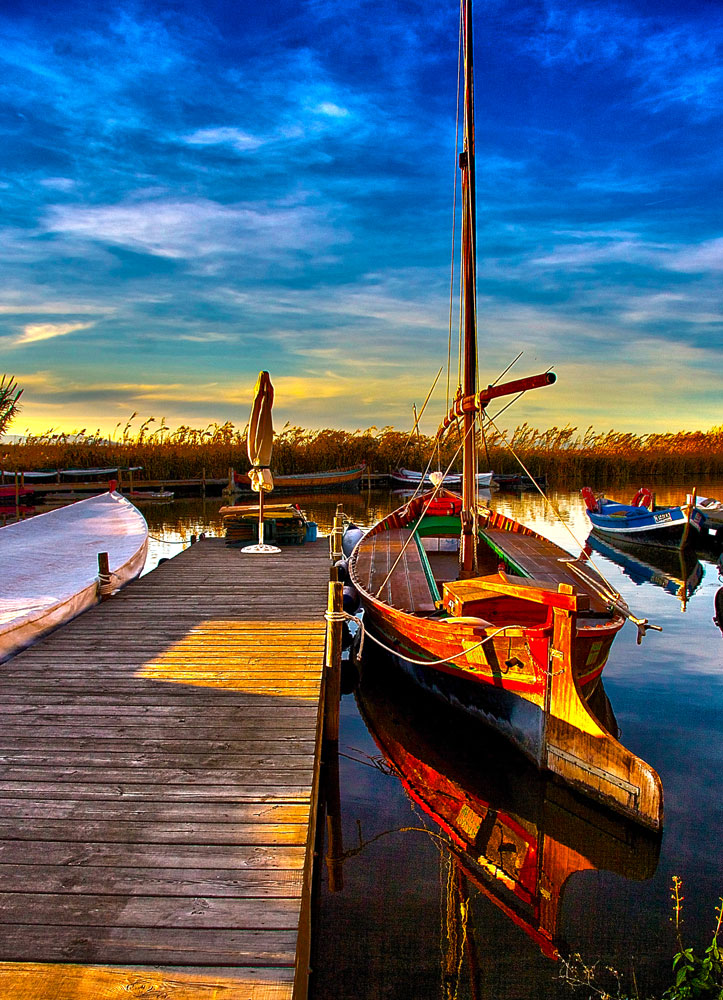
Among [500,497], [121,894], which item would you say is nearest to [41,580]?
[121,894]

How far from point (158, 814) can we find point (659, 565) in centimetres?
1813

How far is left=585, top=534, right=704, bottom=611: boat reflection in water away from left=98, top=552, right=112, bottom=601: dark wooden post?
1005 cm

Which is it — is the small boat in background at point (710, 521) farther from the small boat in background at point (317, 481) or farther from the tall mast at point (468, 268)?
the small boat in background at point (317, 481)

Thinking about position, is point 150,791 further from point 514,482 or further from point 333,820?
point 514,482

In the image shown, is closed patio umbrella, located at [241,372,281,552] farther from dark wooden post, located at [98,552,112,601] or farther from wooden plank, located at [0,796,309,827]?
wooden plank, located at [0,796,309,827]

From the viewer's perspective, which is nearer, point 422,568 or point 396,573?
point 396,573

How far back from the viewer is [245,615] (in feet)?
26.9

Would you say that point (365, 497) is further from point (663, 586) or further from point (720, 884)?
point (720, 884)

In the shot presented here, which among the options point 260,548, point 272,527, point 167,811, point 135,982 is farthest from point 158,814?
point 272,527

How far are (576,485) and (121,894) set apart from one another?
4292 centimetres

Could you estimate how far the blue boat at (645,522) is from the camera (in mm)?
19328

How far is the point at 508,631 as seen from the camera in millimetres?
5641

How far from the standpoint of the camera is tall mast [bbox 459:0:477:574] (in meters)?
8.09

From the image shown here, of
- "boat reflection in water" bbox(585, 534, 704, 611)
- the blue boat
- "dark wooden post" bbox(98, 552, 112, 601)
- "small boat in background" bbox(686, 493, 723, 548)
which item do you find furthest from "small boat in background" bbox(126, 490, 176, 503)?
"small boat in background" bbox(686, 493, 723, 548)
